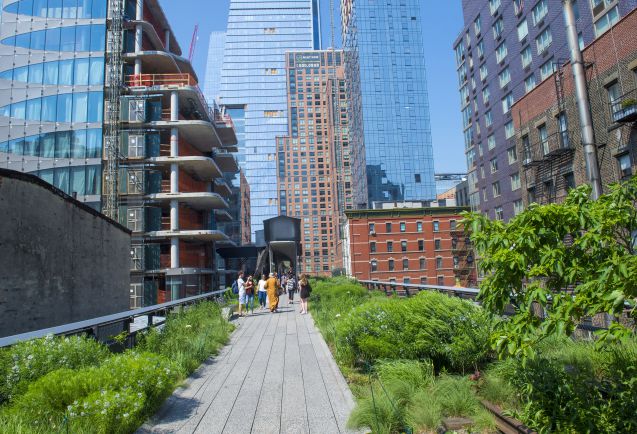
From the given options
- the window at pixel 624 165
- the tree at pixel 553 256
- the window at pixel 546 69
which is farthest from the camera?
the window at pixel 546 69

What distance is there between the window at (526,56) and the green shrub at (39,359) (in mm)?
44607

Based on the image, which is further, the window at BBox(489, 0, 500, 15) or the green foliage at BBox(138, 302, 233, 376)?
the window at BBox(489, 0, 500, 15)

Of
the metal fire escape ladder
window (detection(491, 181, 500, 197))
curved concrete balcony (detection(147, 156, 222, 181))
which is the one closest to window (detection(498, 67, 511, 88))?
window (detection(491, 181, 500, 197))

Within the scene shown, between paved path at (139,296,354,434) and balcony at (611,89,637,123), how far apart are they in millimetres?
20060

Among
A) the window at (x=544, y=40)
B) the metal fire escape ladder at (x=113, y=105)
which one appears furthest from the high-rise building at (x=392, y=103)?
the metal fire escape ladder at (x=113, y=105)

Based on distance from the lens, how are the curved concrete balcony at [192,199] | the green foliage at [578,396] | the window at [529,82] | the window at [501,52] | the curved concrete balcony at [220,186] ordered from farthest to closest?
1. the curved concrete balcony at [220,186]
2. the window at [501,52]
3. the window at [529,82]
4. the curved concrete balcony at [192,199]
5. the green foliage at [578,396]

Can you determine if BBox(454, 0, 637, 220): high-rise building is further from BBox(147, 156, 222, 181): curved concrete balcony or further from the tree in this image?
the tree

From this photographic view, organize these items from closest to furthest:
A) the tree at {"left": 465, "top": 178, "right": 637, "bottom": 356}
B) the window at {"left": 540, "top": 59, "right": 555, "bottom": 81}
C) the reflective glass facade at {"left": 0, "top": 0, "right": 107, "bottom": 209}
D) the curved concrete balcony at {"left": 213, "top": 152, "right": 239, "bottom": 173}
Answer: the tree at {"left": 465, "top": 178, "right": 637, "bottom": 356} < the window at {"left": 540, "top": 59, "right": 555, "bottom": 81} < the reflective glass facade at {"left": 0, "top": 0, "right": 107, "bottom": 209} < the curved concrete balcony at {"left": 213, "top": 152, "right": 239, "bottom": 173}

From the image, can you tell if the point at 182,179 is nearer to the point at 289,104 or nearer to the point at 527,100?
the point at 527,100

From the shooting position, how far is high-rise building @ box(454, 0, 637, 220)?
3591 cm

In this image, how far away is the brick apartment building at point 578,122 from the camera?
23.3 meters

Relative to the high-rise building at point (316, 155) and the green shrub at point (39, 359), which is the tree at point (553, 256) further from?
the high-rise building at point (316, 155)

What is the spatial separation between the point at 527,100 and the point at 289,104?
15707 cm

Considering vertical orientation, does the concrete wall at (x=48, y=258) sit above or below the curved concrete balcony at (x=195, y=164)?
below
